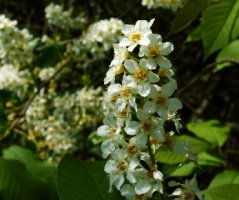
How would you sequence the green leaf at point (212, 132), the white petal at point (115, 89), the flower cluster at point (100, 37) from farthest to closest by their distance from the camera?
the flower cluster at point (100, 37) < the green leaf at point (212, 132) < the white petal at point (115, 89)

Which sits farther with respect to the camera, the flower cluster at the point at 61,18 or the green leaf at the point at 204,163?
the flower cluster at the point at 61,18

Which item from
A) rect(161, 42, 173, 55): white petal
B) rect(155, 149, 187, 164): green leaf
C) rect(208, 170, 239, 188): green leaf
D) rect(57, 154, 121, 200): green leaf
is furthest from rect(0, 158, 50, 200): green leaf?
rect(161, 42, 173, 55): white petal

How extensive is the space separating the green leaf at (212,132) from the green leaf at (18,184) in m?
1.01

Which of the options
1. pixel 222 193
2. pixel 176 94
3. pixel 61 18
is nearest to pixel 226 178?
pixel 176 94

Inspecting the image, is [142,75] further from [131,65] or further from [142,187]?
[142,187]

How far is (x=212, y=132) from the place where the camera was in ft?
10.9

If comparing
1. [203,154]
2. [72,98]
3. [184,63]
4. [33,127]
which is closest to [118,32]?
[72,98]

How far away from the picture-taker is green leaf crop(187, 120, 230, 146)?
10.5 ft

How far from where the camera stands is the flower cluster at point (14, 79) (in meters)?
4.19

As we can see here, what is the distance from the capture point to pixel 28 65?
4.38 metres

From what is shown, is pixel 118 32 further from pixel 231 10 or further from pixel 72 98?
pixel 231 10

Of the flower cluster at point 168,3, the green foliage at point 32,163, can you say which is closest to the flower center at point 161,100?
the green foliage at point 32,163

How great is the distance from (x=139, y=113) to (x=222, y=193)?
0.37 meters

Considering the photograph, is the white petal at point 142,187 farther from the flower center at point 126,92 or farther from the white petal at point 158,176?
the flower center at point 126,92
